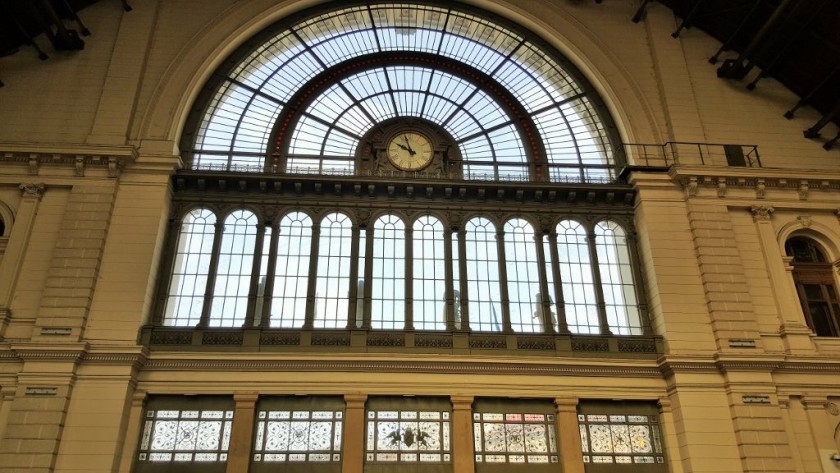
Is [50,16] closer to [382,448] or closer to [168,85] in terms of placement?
[168,85]

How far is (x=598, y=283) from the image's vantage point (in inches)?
835

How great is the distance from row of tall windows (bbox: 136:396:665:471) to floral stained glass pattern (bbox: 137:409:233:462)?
27mm

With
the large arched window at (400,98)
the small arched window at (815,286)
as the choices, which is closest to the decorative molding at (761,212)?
the small arched window at (815,286)

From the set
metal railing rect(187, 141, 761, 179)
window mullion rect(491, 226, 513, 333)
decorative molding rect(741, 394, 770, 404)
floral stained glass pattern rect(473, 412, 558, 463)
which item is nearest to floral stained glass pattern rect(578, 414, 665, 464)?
floral stained glass pattern rect(473, 412, 558, 463)

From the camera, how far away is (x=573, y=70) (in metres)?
24.8

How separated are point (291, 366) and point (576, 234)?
10.3 meters

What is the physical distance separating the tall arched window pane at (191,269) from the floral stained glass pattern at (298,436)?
4011 millimetres

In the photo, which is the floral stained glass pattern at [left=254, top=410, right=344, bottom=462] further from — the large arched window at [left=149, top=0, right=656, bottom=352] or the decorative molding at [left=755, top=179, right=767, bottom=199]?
the decorative molding at [left=755, top=179, right=767, bottom=199]

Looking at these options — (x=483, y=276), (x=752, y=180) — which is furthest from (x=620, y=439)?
(x=752, y=180)

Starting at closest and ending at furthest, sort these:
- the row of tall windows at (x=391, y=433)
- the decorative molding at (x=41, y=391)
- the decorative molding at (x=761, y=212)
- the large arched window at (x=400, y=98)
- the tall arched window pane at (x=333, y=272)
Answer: the decorative molding at (x=41, y=391), the row of tall windows at (x=391, y=433), the tall arched window pane at (x=333, y=272), the decorative molding at (x=761, y=212), the large arched window at (x=400, y=98)

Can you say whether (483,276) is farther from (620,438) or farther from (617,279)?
(620,438)

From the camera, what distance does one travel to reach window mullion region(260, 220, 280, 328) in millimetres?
19906

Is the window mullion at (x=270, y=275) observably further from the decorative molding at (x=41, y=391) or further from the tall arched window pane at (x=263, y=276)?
the decorative molding at (x=41, y=391)

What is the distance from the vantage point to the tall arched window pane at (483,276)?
2044 cm
